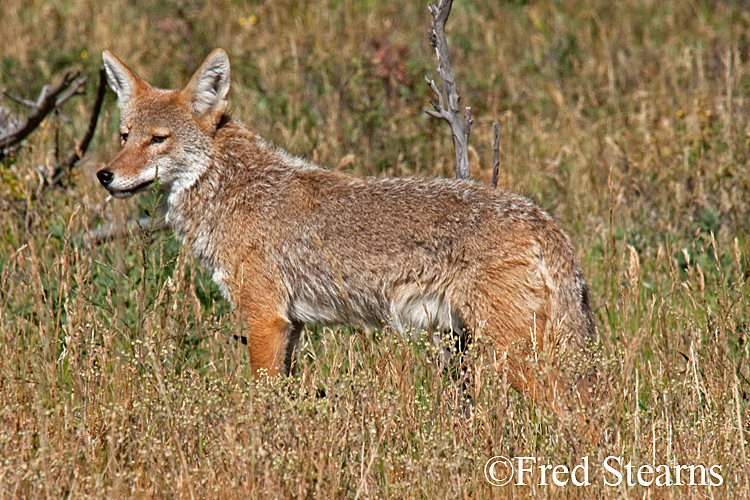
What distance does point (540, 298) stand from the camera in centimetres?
424

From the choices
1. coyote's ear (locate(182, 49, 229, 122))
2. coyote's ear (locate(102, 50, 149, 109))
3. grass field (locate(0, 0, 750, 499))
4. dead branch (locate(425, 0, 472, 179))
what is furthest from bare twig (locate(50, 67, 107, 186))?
dead branch (locate(425, 0, 472, 179))

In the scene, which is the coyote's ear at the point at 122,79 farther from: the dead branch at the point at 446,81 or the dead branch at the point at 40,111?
the dead branch at the point at 446,81

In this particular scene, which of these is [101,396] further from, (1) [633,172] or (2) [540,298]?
(1) [633,172]

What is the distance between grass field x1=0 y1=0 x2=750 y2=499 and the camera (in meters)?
3.54

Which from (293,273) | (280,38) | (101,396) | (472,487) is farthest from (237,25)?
(472,487)

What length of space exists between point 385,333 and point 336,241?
0.60 m

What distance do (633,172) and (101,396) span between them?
202 inches

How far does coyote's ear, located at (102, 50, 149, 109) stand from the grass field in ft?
2.65

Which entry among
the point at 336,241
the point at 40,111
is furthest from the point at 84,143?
the point at 336,241

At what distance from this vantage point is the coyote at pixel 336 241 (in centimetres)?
423

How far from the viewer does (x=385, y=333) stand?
4664mm

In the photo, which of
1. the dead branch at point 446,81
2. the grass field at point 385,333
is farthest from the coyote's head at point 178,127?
the dead branch at point 446,81

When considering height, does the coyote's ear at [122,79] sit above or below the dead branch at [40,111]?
below

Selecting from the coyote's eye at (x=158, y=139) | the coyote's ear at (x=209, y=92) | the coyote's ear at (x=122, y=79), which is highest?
the coyote's ear at (x=122, y=79)
